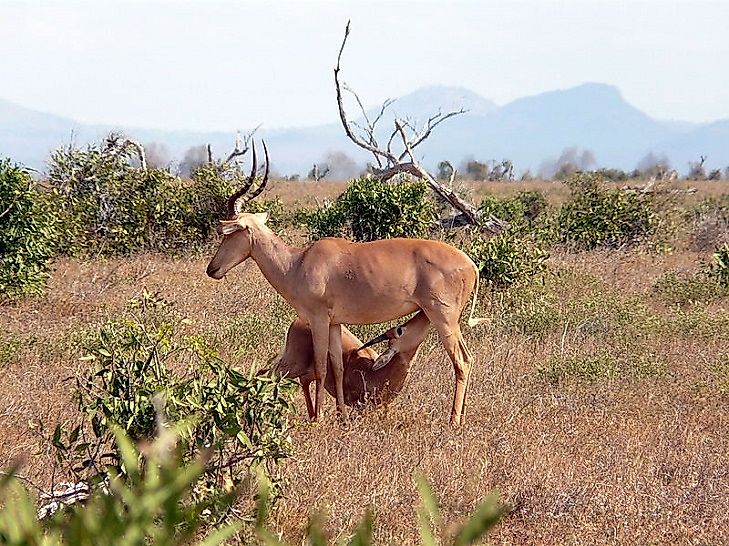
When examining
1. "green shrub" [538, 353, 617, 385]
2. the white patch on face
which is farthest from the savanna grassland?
the white patch on face

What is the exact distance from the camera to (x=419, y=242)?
7254 mm

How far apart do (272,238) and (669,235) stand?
11455mm

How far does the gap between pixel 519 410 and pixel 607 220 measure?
10.1 metres

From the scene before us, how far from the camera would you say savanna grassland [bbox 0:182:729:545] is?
532cm

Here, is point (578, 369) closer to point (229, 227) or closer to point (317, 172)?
point (229, 227)

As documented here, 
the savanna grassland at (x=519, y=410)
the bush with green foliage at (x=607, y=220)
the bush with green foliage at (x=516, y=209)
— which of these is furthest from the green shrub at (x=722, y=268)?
the bush with green foliage at (x=607, y=220)

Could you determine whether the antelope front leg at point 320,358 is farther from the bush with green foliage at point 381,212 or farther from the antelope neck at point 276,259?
the bush with green foliage at point 381,212

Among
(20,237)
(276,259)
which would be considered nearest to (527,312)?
(276,259)

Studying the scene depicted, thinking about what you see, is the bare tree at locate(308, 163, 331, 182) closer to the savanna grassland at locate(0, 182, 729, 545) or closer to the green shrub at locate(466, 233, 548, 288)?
the green shrub at locate(466, 233, 548, 288)

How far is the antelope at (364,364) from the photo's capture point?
730 centimetres

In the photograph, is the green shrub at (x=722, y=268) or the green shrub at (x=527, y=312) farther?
the green shrub at (x=722, y=268)

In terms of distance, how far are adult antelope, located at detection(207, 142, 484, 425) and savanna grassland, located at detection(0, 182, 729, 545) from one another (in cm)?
53

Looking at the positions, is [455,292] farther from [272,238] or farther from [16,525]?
[16,525]

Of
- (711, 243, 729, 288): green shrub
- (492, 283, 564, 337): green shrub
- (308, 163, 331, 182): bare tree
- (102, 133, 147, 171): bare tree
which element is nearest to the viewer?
(492, 283, 564, 337): green shrub
